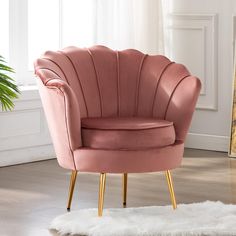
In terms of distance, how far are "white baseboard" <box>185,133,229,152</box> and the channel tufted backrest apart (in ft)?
6.69

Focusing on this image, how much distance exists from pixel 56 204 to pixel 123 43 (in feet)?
7.41

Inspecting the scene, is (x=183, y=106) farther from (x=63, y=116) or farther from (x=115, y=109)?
(x=63, y=116)

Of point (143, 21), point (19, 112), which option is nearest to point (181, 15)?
point (143, 21)

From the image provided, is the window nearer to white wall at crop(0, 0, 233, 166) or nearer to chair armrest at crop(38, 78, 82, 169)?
white wall at crop(0, 0, 233, 166)

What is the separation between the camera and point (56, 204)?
4367mm

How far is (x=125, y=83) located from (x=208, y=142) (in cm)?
219

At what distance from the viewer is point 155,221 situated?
3.85 metres

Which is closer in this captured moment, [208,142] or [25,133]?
[25,133]

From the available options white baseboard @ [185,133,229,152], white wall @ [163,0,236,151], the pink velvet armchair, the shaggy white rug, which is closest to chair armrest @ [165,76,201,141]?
the pink velvet armchair

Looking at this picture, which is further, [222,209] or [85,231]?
[222,209]

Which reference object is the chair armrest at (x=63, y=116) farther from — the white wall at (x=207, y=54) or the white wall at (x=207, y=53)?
the white wall at (x=207, y=53)

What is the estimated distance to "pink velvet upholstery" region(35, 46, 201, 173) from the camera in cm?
396

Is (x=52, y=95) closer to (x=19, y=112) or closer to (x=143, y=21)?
(x=19, y=112)

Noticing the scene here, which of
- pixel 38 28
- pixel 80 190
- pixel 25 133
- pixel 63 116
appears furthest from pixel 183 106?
pixel 38 28
